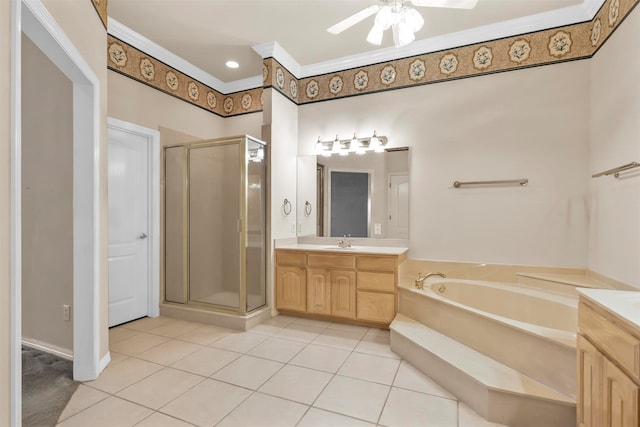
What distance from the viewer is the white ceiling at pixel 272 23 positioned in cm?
268

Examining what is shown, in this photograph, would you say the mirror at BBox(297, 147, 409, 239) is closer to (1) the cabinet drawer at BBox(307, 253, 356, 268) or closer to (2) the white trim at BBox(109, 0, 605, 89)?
(1) the cabinet drawer at BBox(307, 253, 356, 268)

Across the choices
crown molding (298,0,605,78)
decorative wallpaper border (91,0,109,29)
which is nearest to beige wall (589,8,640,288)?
crown molding (298,0,605,78)

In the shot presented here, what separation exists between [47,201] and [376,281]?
2.84 m

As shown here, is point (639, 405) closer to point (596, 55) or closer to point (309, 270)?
point (309, 270)

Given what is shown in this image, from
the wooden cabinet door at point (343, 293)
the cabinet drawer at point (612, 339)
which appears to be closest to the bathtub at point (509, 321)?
the cabinet drawer at point (612, 339)

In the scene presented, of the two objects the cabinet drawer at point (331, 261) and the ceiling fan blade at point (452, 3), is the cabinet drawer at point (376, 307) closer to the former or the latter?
the cabinet drawer at point (331, 261)

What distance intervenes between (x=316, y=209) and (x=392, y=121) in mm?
1363

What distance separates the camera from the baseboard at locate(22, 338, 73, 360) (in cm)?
239

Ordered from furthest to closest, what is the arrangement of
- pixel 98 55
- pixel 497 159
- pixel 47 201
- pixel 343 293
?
1. pixel 343 293
2. pixel 497 159
3. pixel 47 201
4. pixel 98 55

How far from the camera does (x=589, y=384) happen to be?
4.50ft

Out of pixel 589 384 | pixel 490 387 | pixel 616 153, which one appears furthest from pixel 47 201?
pixel 616 153

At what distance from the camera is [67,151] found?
2.25 m

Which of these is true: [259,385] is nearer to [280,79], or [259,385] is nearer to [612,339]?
[612,339]

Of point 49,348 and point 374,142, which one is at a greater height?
point 374,142
